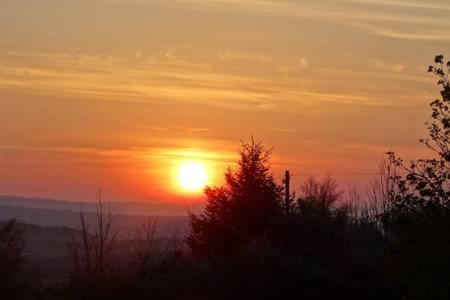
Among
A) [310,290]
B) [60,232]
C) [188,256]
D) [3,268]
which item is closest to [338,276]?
[310,290]

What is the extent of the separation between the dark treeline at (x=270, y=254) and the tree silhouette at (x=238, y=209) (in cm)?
5

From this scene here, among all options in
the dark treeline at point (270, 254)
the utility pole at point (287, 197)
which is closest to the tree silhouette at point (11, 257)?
the dark treeline at point (270, 254)

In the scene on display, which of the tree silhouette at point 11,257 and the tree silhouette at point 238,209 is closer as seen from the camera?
the tree silhouette at point 11,257

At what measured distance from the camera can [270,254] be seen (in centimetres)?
3503

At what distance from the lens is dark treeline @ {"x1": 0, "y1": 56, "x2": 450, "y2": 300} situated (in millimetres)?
24094

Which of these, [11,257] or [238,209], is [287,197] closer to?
[238,209]

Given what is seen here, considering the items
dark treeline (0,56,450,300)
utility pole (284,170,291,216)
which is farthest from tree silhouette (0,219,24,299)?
utility pole (284,170,291,216)

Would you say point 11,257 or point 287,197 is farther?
point 287,197

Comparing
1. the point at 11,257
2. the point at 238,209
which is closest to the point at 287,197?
the point at 238,209

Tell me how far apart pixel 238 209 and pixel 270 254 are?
9703 millimetres

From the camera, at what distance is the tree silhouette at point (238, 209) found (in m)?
44.1

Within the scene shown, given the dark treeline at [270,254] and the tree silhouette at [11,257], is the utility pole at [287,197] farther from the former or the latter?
the tree silhouette at [11,257]

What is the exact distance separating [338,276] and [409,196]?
1355 cm

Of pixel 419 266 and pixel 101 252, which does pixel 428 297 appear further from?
pixel 101 252
